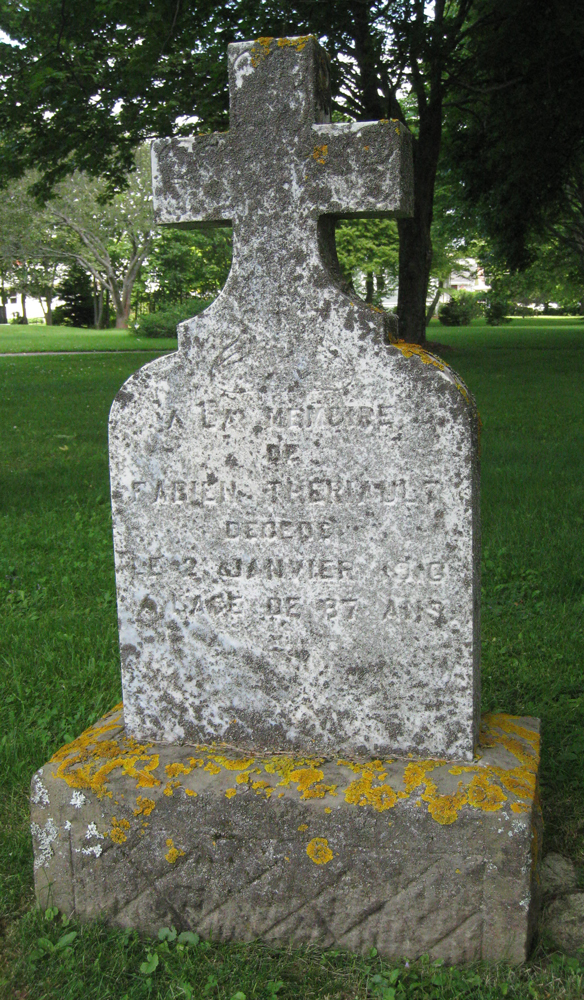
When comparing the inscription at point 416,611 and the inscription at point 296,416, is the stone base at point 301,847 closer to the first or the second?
the inscription at point 416,611

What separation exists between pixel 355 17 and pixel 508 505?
782 cm

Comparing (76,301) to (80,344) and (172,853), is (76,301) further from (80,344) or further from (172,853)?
(172,853)

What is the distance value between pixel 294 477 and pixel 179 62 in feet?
36.2

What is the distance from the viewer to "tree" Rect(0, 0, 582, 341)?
34.0 ft

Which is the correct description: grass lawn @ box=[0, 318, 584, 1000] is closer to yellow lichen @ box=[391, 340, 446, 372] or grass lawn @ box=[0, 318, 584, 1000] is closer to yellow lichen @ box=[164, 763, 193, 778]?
yellow lichen @ box=[164, 763, 193, 778]

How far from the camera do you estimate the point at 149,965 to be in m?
2.44

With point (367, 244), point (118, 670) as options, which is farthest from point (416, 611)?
point (367, 244)

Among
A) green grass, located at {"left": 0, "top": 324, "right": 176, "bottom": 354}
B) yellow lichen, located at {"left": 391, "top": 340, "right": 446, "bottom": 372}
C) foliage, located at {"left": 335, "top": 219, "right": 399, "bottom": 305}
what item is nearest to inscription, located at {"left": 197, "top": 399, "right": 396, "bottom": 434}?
yellow lichen, located at {"left": 391, "top": 340, "right": 446, "bottom": 372}

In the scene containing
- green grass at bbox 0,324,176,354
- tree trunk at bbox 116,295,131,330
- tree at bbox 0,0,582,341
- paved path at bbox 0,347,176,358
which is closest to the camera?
tree at bbox 0,0,582,341

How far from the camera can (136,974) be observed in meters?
2.44

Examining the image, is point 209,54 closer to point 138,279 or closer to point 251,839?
point 251,839

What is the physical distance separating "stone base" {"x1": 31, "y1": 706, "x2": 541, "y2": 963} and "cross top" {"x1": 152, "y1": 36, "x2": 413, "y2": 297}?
1.47 metres

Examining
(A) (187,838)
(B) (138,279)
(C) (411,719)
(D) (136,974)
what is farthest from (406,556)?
(B) (138,279)

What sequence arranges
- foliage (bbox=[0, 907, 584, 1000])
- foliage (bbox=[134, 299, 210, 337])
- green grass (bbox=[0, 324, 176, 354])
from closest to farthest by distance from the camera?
foliage (bbox=[0, 907, 584, 1000])
green grass (bbox=[0, 324, 176, 354])
foliage (bbox=[134, 299, 210, 337])
